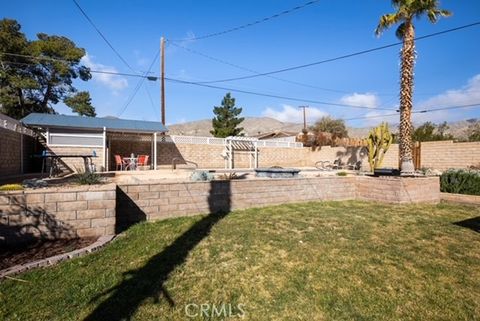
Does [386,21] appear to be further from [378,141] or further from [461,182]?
[461,182]

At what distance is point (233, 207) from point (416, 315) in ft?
14.0

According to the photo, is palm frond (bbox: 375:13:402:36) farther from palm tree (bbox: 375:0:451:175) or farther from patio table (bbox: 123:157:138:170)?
patio table (bbox: 123:157:138:170)

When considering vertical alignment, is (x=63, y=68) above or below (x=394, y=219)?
above

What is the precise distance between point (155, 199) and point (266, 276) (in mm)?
3088

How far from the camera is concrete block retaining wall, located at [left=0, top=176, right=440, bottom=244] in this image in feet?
13.4

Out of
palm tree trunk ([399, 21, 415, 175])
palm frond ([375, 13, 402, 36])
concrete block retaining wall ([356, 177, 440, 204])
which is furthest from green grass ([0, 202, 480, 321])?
palm frond ([375, 13, 402, 36])

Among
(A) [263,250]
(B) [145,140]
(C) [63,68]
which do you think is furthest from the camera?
(C) [63,68]

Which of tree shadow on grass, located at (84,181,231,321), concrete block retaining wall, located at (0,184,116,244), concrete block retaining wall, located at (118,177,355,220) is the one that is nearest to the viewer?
tree shadow on grass, located at (84,181,231,321)

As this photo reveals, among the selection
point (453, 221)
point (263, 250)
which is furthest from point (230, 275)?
point (453, 221)

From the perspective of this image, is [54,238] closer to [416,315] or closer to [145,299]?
[145,299]

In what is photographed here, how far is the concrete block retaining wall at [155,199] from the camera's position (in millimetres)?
4090

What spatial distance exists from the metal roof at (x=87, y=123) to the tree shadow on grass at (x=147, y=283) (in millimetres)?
11653

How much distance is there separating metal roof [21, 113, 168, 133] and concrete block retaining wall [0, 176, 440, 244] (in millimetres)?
10414

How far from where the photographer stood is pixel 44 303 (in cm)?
264
